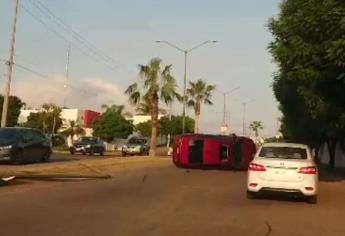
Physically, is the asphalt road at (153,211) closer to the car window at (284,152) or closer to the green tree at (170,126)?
the car window at (284,152)

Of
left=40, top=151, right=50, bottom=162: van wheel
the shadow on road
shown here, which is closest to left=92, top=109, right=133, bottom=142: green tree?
left=40, top=151, right=50, bottom=162: van wheel

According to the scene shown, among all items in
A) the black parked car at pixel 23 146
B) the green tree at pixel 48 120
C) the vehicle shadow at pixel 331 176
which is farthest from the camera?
the green tree at pixel 48 120

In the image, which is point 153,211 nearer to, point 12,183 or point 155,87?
point 12,183

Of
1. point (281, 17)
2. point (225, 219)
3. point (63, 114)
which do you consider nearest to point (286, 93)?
point (281, 17)

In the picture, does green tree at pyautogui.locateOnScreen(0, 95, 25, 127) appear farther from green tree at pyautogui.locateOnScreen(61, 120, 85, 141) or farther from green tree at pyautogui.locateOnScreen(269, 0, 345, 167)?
green tree at pyautogui.locateOnScreen(269, 0, 345, 167)

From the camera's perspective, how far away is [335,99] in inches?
1001

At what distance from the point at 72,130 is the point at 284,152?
7849 centimetres

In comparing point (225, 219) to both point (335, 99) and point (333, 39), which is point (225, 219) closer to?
point (333, 39)

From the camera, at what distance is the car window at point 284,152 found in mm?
17922

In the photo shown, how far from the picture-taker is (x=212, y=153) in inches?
1393

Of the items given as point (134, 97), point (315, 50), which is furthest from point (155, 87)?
point (315, 50)

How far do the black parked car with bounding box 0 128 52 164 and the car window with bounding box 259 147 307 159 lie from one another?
13030mm

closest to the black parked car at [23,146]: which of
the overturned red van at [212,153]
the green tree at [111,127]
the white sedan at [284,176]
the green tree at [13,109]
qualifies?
the overturned red van at [212,153]

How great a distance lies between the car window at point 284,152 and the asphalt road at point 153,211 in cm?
120
